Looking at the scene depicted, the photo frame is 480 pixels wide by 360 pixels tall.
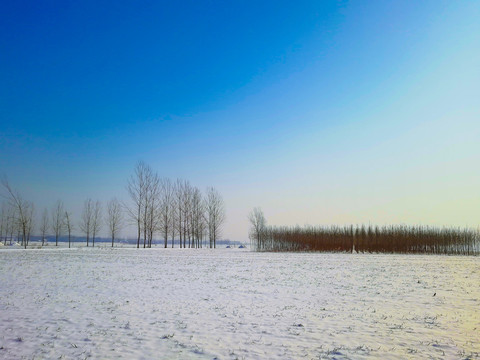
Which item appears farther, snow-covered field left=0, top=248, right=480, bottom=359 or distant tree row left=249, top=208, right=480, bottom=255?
distant tree row left=249, top=208, right=480, bottom=255

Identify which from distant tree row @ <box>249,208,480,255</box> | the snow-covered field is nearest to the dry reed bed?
distant tree row @ <box>249,208,480,255</box>

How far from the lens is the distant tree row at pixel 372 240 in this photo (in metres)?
39.0

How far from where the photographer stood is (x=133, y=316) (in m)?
7.80

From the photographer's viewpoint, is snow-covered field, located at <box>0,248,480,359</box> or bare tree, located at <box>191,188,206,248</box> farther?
bare tree, located at <box>191,188,206,248</box>

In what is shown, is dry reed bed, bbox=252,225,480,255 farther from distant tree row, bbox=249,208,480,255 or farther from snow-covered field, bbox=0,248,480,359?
snow-covered field, bbox=0,248,480,359

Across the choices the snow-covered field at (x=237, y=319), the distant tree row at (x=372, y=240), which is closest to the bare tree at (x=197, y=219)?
the distant tree row at (x=372, y=240)

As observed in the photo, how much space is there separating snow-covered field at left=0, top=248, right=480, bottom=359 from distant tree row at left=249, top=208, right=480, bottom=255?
28.9 metres

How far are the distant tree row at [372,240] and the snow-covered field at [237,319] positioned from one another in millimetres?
28898

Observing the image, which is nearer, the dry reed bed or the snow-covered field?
the snow-covered field

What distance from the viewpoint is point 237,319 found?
298 inches

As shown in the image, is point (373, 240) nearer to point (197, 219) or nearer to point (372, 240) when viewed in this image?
point (372, 240)

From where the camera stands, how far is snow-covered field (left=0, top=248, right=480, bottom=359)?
5594 mm

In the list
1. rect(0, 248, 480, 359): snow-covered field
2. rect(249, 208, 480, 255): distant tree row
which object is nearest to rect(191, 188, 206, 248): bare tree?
rect(249, 208, 480, 255): distant tree row

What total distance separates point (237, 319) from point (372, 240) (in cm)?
3818
